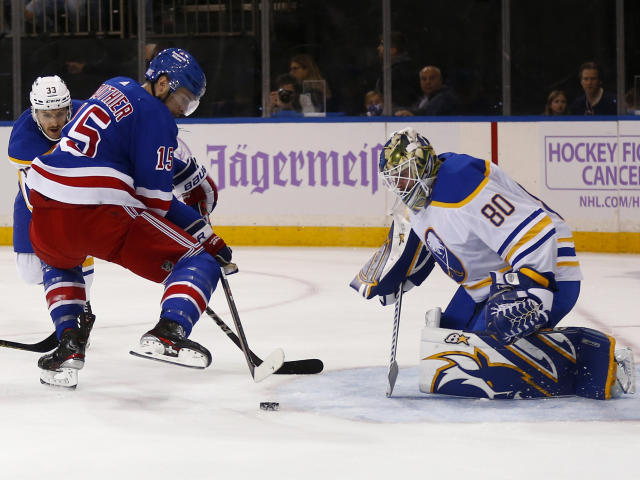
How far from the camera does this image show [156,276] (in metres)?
3.23

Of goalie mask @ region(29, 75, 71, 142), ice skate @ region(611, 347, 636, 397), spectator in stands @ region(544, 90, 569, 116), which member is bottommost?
ice skate @ region(611, 347, 636, 397)

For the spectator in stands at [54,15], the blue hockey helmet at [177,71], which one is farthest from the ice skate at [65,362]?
the spectator in stands at [54,15]

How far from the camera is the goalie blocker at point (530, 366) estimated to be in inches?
123

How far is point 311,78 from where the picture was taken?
7.72 meters

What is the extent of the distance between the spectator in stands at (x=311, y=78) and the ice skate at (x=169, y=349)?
15.9 feet

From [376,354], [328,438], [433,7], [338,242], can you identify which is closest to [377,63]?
[433,7]

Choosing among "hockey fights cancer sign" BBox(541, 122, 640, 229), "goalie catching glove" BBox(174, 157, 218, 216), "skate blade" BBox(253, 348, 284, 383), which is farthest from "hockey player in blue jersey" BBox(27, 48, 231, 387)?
"hockey fights cancer sign" BBox(541, 122, 640, 229)

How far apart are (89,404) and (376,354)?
1089mm

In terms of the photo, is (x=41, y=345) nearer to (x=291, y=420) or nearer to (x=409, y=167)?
(x=291, y=420)

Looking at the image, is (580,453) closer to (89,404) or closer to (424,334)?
(424,334)

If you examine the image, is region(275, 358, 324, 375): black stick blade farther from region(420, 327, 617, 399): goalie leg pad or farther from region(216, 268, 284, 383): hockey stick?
region(420, 327, 617, 399): goalie leg pad

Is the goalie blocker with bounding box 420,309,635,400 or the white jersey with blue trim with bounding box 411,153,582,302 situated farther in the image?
the goalie blocker with bounding box 420,309,635,400

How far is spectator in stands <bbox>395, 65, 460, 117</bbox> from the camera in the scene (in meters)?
7.52

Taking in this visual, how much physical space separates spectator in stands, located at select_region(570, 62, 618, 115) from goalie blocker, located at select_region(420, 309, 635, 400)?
421cm
